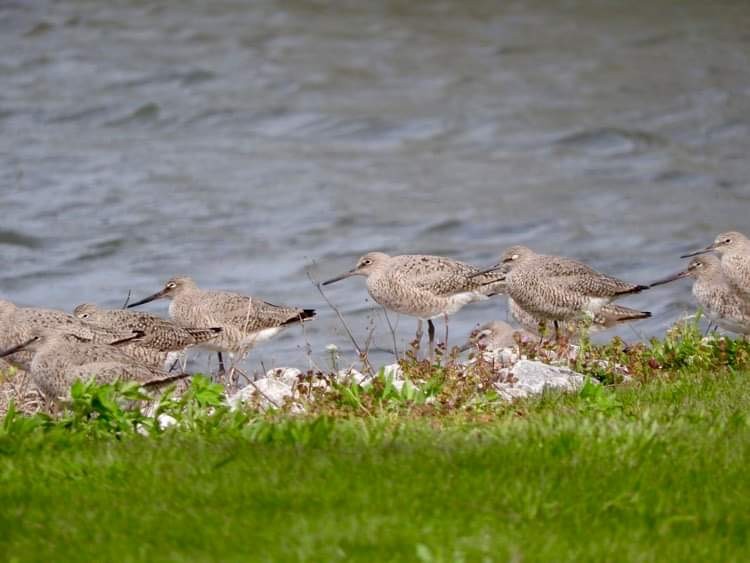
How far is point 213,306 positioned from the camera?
47.5 feet

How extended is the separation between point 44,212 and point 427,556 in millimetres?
20987

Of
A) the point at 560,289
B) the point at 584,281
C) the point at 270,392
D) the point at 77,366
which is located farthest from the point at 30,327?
the point at 584,281

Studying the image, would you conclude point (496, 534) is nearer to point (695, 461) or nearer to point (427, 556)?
point (427, 556)

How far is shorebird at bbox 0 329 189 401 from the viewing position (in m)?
10.8

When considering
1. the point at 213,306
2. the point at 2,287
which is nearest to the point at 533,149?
the point at 2,287

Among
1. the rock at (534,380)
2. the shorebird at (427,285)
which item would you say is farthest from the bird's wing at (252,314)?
the rock at (534,380)

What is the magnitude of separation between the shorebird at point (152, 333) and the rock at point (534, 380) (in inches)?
142

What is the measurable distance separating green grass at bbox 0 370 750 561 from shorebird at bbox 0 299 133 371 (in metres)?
3.75

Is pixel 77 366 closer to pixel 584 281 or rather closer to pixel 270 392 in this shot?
pixel 270 392

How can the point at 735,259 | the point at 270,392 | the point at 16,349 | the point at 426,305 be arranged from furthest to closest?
the point at 426,305 → the point at 735,259 → the point at 16,349 → the point at 270,392

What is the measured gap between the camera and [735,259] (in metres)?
14.0

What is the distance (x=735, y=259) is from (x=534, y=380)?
4031 millimetres

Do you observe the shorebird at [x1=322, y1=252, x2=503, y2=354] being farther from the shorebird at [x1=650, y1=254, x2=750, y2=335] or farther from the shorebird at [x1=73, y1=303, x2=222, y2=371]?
the shorebird at [x1=650, y1=254, x2=750, y2=335]

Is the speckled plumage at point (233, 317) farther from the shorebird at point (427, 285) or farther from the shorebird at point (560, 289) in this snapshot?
the shorebird at point (560, 289)
